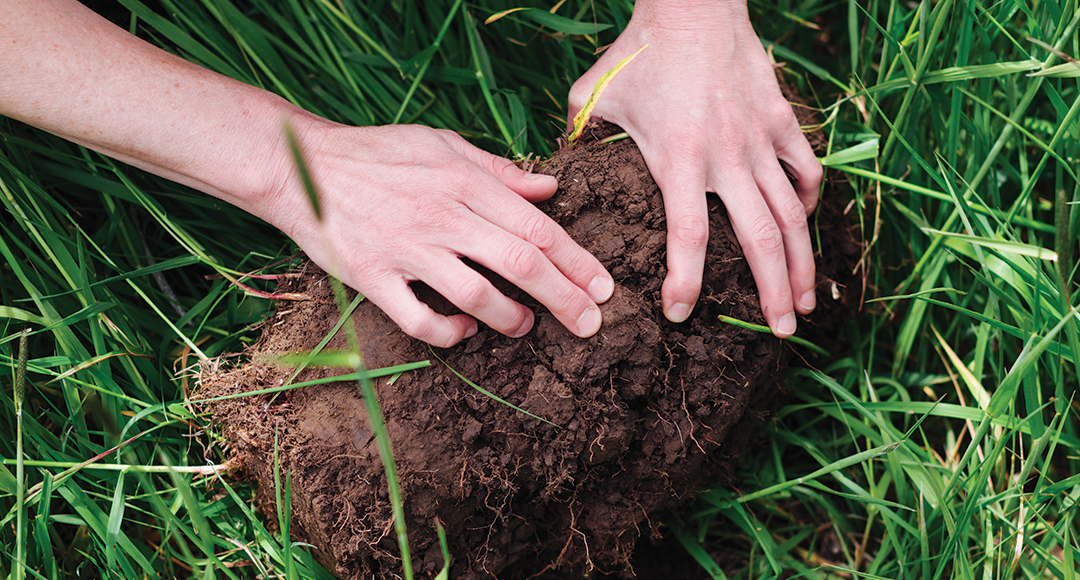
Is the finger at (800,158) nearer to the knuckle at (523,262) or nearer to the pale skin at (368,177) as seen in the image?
the pale skin at (368,177)

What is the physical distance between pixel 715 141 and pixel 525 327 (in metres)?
0.50

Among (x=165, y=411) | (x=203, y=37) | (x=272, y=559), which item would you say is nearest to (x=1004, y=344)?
(x=272, y=559)

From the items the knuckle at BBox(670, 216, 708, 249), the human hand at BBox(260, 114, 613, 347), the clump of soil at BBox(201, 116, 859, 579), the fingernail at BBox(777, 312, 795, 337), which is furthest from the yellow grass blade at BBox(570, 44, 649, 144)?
the fingernail at BBox(777, 312, 795, 337)

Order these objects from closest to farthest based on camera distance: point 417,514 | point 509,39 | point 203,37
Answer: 1. point 417,514
2. point 203,37
3. point 509,39

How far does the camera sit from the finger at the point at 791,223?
1.25 m

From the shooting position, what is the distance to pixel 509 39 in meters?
1.60

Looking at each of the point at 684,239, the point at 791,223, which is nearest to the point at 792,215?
the point at 791,223

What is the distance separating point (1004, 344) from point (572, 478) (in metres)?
0.98

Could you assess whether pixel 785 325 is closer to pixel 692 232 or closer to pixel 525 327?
pixel 692 232

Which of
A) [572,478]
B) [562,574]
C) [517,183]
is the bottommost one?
[562,574]

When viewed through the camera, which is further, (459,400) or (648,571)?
(648,571)

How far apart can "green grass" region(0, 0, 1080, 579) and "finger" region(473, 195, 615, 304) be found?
393 millimetres

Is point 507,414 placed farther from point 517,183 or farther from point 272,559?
point 272,559

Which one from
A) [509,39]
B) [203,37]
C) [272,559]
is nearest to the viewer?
[272,559]
